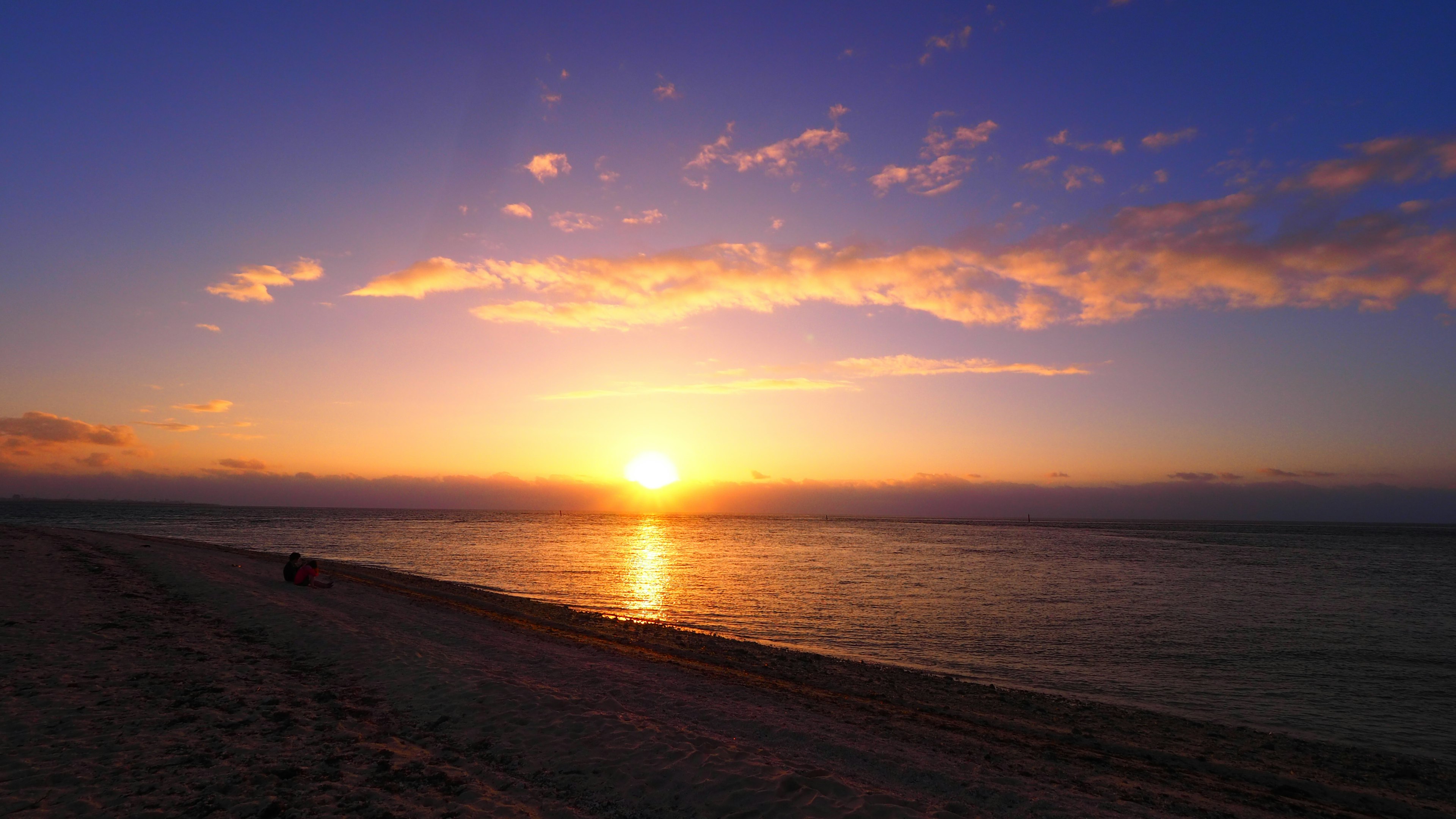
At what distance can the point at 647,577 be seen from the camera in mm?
50500

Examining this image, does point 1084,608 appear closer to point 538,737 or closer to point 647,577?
point 647,577

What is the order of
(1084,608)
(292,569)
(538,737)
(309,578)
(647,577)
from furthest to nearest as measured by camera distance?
(647,577) → (1084,608) → (292,569) → (309,578) → (538,737)

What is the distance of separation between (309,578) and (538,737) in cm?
2281

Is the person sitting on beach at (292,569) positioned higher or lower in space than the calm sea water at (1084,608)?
higher

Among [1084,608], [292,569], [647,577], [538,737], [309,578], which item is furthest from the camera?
[647,577]

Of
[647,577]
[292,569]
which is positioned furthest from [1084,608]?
[292,569]

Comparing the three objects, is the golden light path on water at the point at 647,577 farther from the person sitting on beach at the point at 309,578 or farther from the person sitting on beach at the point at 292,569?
the person sitting on beach at the point at 292,569

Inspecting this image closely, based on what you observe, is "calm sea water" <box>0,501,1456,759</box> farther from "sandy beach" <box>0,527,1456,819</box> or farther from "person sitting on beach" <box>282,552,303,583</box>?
"person sitting on beach" <box>282,552,303,583</box>

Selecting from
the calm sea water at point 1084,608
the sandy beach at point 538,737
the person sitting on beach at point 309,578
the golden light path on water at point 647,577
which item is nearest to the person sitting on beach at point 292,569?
the person sitting on beach at point 309,578

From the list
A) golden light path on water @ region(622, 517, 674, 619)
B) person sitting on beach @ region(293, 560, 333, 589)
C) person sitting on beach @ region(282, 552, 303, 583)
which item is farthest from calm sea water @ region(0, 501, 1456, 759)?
person sitting on beach @ region(282, 552, 303, 583)

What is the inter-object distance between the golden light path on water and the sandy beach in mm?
13364

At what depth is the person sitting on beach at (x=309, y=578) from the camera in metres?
28.3

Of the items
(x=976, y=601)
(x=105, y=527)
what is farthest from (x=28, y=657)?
(x=105, y=527)

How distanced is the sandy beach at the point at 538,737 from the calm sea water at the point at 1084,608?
12.9 feet
